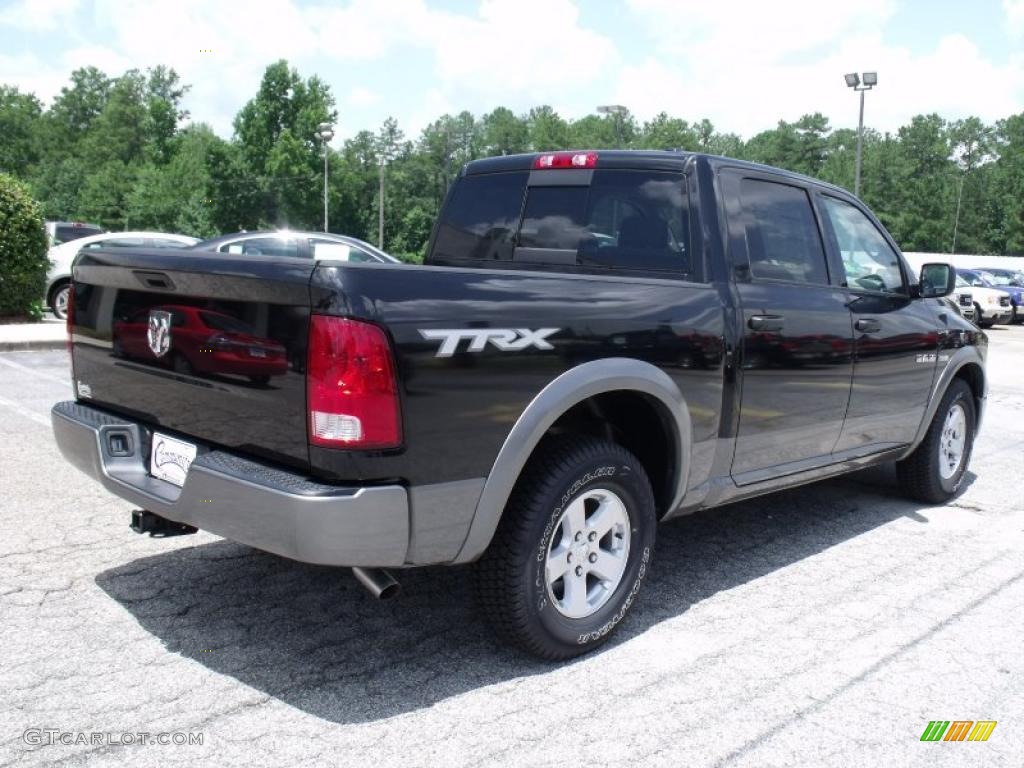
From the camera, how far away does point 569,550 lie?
3436mm

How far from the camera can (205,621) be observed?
3.71 m

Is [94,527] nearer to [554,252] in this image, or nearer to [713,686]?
[554,252]

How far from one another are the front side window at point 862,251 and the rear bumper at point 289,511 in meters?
3.11

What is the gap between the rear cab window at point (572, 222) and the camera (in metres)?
4.12

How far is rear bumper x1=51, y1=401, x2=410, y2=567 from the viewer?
2768 mm

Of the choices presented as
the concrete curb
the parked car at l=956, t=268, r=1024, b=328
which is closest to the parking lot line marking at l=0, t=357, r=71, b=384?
the concrete curb

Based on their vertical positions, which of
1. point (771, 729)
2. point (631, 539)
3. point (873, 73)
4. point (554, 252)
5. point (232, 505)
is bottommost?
point (771, 729)

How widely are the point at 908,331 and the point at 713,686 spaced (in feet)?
9.14

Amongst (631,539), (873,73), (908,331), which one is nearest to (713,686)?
(631,539)

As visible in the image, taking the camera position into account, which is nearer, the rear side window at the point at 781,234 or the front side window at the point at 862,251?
the rear side window at the point at 781,234

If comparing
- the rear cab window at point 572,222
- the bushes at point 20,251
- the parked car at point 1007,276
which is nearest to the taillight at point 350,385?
the rear cab window at point 572,222

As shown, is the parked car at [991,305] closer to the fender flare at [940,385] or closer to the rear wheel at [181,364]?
the fender flare at [940,385]

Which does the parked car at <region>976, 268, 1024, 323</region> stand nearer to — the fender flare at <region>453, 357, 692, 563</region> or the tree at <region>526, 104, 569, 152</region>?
the fender flare at <region>453, 357, 692, 563</region>

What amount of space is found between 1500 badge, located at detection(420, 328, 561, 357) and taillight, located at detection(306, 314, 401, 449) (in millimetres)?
179
